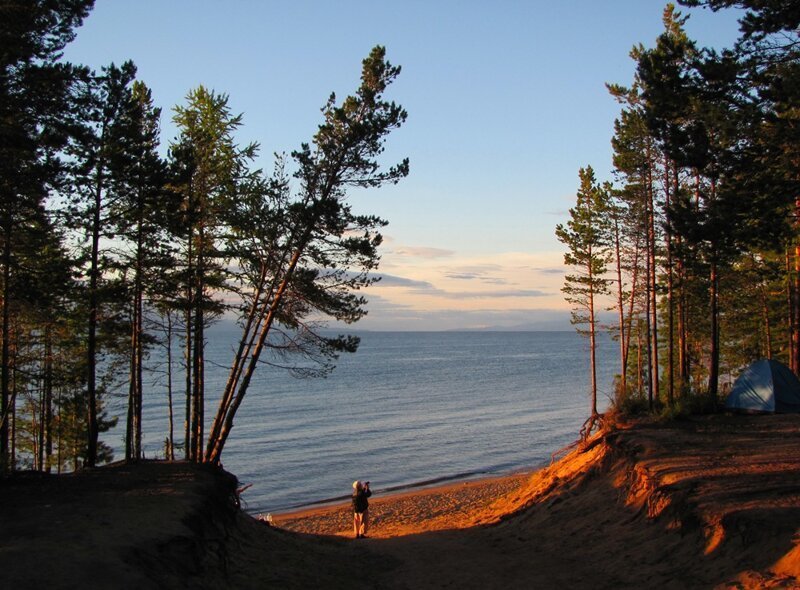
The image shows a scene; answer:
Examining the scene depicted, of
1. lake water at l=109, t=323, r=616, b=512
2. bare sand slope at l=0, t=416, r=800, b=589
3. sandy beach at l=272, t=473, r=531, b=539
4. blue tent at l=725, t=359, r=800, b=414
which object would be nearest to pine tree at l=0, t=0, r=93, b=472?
bare sand slope at l=0, t=416, r=800, b=589

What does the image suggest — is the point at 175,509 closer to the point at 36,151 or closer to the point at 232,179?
the point at 36,151

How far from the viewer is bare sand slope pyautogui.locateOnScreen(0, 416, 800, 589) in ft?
27.3

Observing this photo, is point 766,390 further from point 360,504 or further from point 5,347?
point 5,347

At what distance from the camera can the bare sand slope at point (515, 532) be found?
831cm

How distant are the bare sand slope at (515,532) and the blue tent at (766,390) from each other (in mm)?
957

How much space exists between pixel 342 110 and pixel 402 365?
101m

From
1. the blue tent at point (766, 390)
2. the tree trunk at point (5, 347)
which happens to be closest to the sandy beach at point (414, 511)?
the blue tent at point (766, 390)

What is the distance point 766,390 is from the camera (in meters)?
19.3

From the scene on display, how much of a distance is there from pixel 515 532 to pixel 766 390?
9876 millimetres

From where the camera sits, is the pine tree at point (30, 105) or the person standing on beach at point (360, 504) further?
the person standing on beach at point (360, 504)

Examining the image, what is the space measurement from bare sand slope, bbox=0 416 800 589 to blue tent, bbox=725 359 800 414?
0.96 meters

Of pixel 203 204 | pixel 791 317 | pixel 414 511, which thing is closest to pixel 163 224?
pixel 203 204

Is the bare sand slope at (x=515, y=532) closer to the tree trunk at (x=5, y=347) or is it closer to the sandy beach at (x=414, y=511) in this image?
the tree trunk at (x=5, y=347)

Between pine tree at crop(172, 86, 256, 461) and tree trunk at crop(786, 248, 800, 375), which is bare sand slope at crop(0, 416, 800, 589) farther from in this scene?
tree trunk at crop(786, 248, 800, 375)
